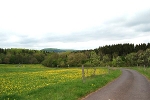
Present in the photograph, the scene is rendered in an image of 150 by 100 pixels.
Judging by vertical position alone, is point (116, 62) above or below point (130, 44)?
below

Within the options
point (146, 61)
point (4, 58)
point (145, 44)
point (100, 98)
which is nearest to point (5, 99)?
point (100, 98)

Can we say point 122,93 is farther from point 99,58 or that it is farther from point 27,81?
point 99,58

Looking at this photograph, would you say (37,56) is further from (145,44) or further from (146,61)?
(146,61)

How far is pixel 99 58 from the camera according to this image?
100 m

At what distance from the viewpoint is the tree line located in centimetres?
9225

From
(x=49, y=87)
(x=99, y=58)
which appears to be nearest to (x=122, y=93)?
(x=49, y=87)

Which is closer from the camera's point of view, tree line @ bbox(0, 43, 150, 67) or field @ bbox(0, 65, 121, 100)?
field @ bbox(0, 65, 121, 100)

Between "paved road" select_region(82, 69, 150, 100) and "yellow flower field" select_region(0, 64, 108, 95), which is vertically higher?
"paved road" select_region(82, 69, 150, 100)

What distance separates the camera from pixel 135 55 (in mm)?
98812

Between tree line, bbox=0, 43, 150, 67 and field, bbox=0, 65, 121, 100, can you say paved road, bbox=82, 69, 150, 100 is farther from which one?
tree line, bbox=0, 43, 150, 67

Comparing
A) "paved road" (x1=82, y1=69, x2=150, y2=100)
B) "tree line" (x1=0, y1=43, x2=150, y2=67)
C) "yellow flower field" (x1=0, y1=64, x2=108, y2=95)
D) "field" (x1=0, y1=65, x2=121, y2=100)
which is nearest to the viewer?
"field" (x1=0, y1=65, x2=121, y2=100)

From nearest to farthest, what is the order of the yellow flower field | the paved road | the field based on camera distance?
the field
the paved road
the yellow flower field

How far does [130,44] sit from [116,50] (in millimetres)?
13032

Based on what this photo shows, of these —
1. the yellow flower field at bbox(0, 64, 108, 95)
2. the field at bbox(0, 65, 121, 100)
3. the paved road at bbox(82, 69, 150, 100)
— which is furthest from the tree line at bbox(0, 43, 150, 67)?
the paved road at bbox(82, 69, 150, 100)
